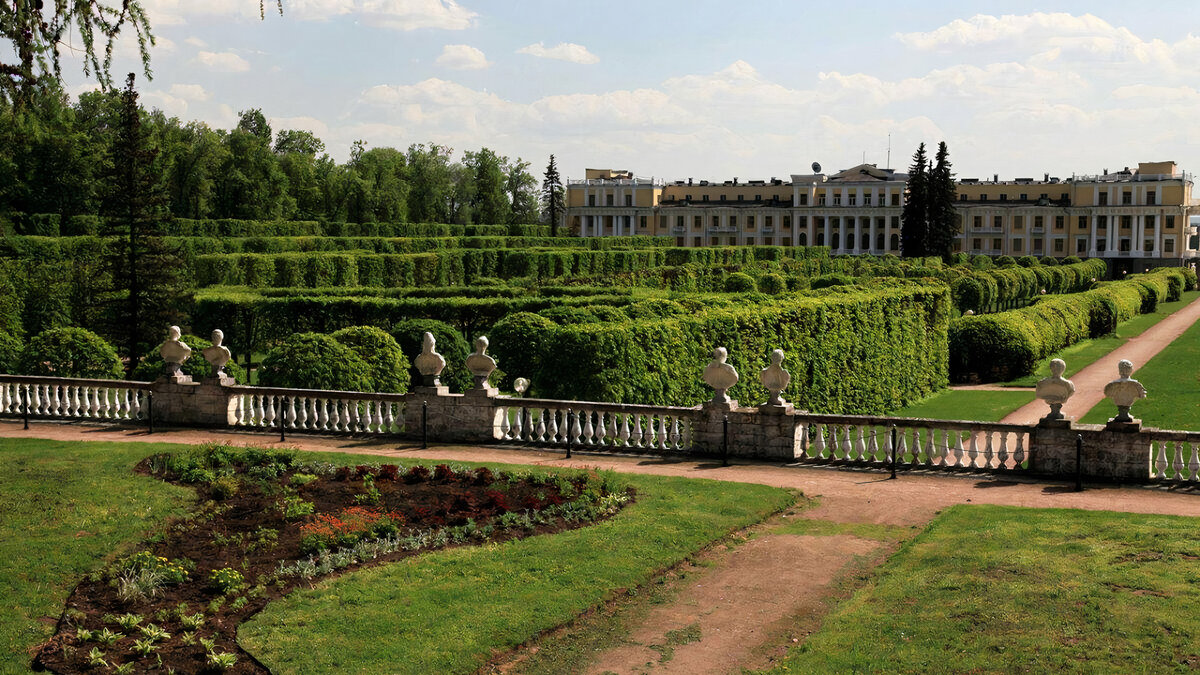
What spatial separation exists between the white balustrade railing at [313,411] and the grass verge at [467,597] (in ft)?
24.4

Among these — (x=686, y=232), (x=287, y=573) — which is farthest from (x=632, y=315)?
(x=686, y=232)

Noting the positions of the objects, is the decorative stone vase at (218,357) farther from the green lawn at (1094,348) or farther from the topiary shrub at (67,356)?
the green lawn at (1094,348)

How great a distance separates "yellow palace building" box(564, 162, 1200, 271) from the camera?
147625mm

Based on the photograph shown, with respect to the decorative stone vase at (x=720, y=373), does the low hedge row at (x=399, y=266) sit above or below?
above

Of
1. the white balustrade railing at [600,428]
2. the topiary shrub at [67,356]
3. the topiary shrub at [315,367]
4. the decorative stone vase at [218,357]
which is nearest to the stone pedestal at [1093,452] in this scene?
the white balustrade railing at [600,428]

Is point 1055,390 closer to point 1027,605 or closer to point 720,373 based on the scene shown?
point 720,373

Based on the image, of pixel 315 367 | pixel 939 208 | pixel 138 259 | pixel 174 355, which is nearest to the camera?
pixel 174 355

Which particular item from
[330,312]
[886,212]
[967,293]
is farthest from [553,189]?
[330,312]

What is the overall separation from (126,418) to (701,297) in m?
18.7

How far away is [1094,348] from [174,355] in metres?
45.6

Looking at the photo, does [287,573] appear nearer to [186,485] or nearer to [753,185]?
[186,485]

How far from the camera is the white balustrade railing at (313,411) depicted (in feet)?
66.2

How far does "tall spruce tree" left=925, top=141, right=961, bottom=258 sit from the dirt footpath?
96643 mm

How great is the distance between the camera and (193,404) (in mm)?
21250
